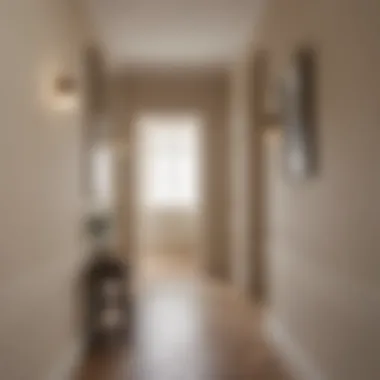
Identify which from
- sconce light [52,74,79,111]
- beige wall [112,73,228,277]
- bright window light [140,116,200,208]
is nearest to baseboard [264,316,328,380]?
sconce light [52,74,79,111]

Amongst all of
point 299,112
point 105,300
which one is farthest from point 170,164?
point 299,112

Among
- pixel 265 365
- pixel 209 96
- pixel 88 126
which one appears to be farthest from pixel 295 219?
pixel 209 96

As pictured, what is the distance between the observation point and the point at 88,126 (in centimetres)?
542

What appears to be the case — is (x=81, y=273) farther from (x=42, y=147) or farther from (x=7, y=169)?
(x=7, y=169)

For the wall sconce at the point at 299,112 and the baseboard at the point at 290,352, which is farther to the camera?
the baseboard at the point at 290,352

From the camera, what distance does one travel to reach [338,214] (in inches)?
128

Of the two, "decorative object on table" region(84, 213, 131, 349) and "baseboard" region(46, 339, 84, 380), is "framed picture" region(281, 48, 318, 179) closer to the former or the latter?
"decorative object on table" region(84, 213, 131, 349)

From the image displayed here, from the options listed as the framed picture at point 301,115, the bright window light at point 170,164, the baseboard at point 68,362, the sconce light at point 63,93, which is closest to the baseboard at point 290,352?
the framed picture at point 301,115

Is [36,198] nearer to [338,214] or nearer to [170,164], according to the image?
[338,214]

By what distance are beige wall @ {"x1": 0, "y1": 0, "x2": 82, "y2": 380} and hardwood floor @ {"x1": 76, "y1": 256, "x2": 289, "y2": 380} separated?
485mm

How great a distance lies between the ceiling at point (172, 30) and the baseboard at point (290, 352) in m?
2.89

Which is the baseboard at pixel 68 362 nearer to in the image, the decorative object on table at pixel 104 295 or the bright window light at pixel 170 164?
the decorative object on table at pixel 104 295

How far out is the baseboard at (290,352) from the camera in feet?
12.9

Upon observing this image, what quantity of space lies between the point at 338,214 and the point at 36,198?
170 cm
